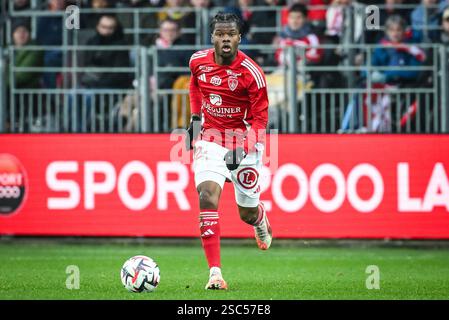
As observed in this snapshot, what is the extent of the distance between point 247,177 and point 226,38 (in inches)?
60.1

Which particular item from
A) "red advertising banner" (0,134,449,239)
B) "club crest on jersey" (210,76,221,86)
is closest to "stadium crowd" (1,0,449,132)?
"red advertising banner" (0,134,449,239)

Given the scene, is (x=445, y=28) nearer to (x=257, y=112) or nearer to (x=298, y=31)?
(x=298, y=31)

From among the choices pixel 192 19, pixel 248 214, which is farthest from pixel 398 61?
pixel 248 214

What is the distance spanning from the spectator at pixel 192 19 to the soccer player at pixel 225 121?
7.50 meters

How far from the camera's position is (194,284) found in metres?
11.9

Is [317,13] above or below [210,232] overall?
above

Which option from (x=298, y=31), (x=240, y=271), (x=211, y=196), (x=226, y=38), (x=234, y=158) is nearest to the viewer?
(x=211, y=196)

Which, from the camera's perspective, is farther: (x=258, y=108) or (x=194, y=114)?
(x=194, y=114)

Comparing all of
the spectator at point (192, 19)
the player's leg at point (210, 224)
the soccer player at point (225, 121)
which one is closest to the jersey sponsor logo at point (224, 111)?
the soccer player at point (225, 121)

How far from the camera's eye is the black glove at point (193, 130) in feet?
39.6

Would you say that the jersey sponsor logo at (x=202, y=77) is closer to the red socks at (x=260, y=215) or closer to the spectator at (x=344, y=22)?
the red socks at (x=260, y=215)

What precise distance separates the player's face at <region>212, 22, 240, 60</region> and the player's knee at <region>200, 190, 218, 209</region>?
1435 millimetres

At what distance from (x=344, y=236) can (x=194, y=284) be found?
594 centimetres

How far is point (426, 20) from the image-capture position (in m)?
19.3
